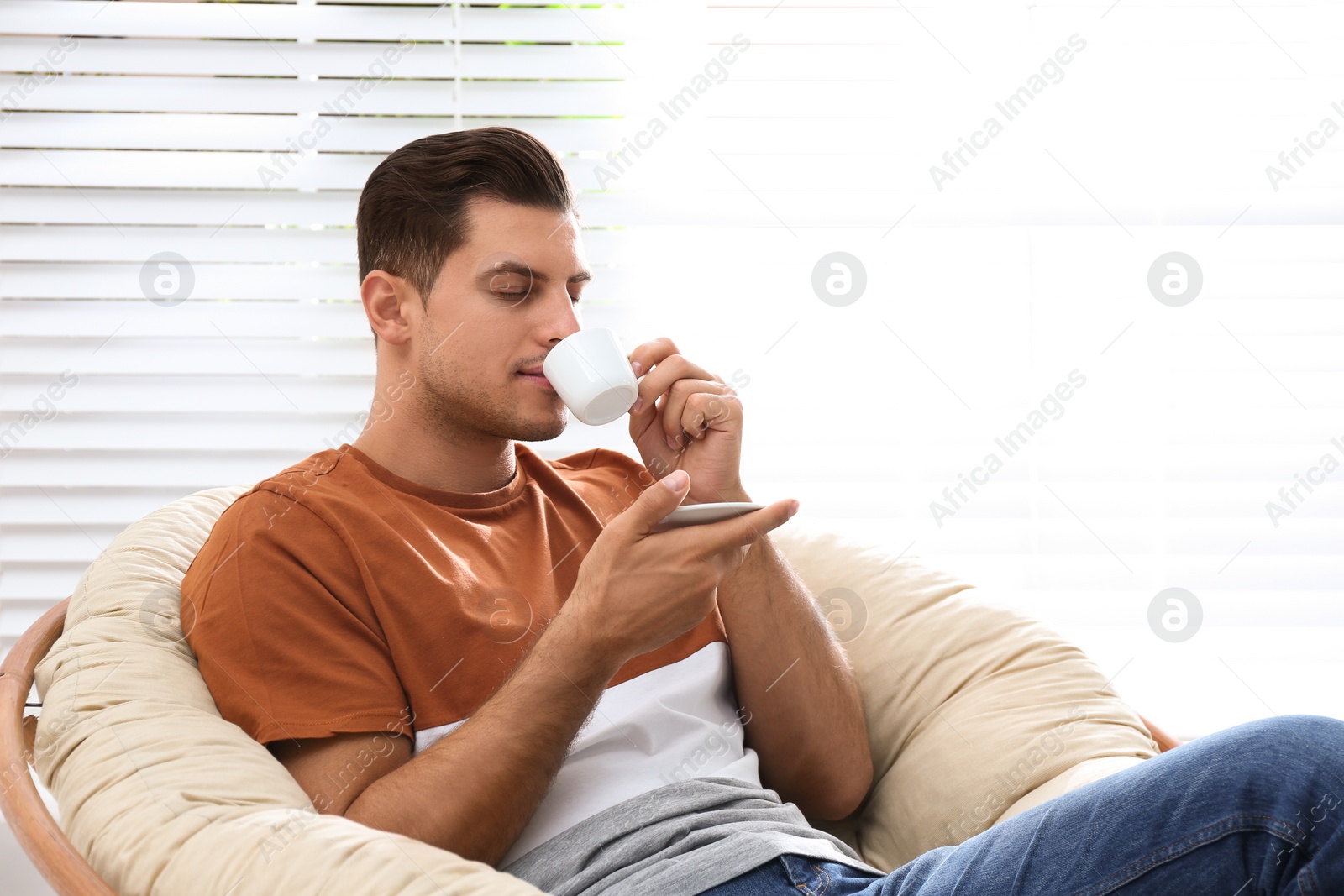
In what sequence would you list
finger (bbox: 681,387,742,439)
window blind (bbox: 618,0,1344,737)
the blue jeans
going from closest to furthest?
the blue jeans → finger (bbox: 681,387,742,439) → window blind (bbox: 618,0,1344,737)

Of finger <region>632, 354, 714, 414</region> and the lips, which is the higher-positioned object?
finger <region>632, 354, 714, 414</region>

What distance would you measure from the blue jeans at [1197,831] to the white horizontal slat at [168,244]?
5.06 feet

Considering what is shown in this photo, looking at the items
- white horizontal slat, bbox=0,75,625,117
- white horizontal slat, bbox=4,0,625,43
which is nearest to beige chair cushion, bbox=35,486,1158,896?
white horizontal slat, bbox=0,75,625,117

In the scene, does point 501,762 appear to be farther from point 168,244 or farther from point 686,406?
point 168,244

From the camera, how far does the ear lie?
133 centimetres

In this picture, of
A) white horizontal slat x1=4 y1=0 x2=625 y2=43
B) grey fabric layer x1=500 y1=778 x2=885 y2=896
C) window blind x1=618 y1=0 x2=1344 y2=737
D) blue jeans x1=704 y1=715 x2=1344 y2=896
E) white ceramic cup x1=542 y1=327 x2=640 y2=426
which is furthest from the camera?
window blind x1=618 y1=0 x2=1344 y2=737

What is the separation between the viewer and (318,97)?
1901 millimetres

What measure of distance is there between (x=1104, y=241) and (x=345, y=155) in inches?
59.1

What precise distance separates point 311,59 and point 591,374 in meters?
1.17

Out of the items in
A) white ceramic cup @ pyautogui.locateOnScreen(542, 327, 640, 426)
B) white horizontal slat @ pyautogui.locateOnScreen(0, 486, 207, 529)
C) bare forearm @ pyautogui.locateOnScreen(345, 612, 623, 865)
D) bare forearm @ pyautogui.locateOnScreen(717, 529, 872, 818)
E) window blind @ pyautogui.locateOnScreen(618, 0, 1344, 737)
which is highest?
window blind @ pyautogui.locateOnScreen(618, 0, 1344, 737)

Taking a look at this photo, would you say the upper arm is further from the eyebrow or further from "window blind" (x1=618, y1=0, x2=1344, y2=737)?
"window blind" (x1=618, y1=0, x2=1344, y2=737)

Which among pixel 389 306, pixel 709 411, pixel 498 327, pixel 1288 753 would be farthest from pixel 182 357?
pixel 1288 753

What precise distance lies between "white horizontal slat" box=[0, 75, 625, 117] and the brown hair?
1.94ft

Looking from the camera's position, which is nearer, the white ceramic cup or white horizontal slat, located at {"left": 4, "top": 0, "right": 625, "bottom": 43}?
the white ceramic cup
